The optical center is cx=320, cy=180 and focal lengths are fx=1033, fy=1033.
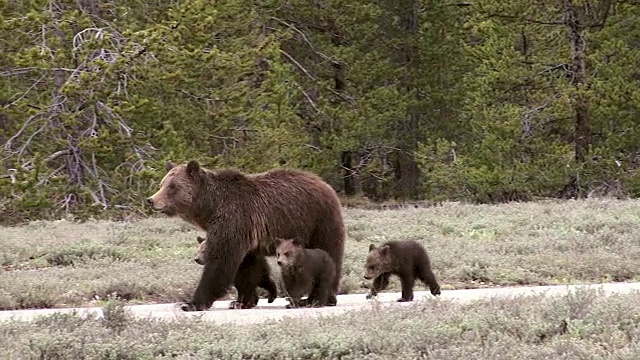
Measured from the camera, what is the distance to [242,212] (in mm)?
9773

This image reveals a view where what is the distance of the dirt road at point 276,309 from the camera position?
8.80 metres

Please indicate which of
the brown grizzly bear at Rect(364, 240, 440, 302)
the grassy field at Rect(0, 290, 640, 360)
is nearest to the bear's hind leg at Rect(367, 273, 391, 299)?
the brown grizzly bear at Rect(364, 240, 440, 302)

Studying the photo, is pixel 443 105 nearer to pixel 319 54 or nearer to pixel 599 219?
pixel 319 54

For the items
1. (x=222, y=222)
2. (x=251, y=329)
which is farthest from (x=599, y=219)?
(x=251, y=329)

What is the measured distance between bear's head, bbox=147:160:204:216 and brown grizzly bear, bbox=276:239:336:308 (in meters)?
0.95

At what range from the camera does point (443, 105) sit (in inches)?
1433

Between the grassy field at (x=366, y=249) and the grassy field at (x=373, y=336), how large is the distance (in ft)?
10.9

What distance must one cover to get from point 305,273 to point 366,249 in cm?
501

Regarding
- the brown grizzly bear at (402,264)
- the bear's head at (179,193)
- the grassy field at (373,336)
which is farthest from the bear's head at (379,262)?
the grassy field at (373,336)

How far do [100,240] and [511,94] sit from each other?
17.1 meters

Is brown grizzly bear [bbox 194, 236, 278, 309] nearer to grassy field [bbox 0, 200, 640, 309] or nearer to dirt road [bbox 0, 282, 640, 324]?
dirt road [bbox 0, 282, 640, 324]

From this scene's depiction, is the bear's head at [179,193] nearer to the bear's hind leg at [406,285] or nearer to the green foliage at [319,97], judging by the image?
the bear's hind leg at [406,285]

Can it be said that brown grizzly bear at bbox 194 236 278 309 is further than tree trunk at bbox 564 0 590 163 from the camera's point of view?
No

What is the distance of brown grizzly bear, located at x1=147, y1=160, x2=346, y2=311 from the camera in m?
9.57
